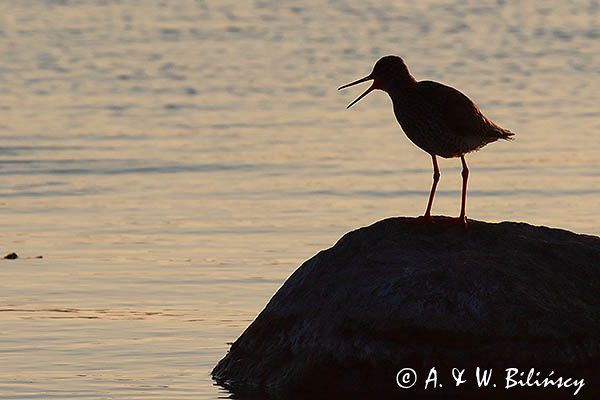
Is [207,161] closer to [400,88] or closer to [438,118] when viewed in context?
[400,88]

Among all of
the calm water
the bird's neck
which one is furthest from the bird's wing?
the calm water

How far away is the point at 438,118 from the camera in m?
11.1

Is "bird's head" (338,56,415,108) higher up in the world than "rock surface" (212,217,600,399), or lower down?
higher up

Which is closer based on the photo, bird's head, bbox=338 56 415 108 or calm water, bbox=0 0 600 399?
bird's head, bbox=338 56 415 108

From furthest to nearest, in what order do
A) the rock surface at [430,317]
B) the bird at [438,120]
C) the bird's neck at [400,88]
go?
the bird's neck at [400,88] < the bird at [438,120] < the rock surface at [430,317]

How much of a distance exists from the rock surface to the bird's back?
24.4 inches

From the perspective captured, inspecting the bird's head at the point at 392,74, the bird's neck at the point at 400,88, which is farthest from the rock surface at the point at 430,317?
the bird's head at the point at 392,74

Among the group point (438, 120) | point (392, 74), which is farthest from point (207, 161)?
point (438, 120)

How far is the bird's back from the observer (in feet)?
36.4

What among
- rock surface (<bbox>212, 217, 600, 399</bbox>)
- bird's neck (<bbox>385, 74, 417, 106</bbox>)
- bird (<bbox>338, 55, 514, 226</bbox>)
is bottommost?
rock surface (<bbox>212, 217, 600, 399</bbox>)

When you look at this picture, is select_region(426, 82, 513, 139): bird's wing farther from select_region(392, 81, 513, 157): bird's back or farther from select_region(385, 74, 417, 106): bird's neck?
select_region(385, 74, 417, 106): bird's neck

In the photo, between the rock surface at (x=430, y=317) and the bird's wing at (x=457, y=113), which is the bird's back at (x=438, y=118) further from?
the rock surface at (x=430, y=317)

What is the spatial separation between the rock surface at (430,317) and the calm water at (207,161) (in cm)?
68

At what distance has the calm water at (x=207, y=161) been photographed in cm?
1228
